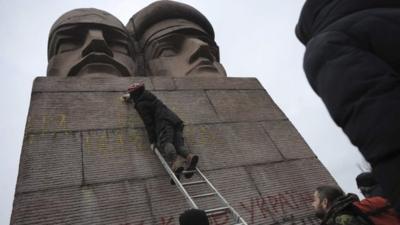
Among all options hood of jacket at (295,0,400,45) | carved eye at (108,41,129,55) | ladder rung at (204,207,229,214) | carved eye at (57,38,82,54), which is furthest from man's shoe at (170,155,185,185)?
carved eye at (57,38,82,54)

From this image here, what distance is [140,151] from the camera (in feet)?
16.1

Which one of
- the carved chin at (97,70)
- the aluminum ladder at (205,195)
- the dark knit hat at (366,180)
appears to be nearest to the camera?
the dark knit hat at (366,180)

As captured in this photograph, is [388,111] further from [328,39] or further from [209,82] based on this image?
[209,82]

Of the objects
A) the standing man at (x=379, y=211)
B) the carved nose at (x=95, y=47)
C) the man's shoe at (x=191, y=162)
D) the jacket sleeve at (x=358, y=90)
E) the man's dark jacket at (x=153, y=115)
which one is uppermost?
the carved nose at (x=95, y=47)

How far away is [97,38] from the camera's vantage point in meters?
7.76

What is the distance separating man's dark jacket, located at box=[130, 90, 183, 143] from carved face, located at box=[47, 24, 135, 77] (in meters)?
2.58

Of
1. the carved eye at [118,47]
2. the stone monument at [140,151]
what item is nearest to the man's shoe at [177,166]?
the stone monument at [140,151]

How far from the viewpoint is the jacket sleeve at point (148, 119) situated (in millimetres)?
4838

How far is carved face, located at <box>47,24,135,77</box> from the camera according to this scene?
7.36 meters

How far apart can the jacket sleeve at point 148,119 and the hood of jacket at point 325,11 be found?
3.26m

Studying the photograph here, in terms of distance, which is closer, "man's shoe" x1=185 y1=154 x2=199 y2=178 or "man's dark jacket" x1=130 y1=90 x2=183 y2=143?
"man's shoe" x1=185 y1=154 x2=199 y2=178

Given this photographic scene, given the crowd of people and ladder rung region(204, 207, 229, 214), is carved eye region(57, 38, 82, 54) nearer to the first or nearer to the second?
ladder rung region(204, 207, 229, 214)

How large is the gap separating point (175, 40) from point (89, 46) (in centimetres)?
246

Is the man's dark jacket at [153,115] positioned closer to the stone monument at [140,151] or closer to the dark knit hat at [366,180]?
the stone monument at [140,151]
